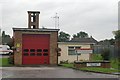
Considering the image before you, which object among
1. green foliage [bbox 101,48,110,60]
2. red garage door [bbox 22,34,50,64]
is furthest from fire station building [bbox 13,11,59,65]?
green foliage [bbox 101,48,110,60]

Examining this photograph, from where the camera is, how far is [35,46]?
38656 mm

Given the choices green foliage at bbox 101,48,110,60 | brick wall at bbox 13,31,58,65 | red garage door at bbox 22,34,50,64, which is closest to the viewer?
brick wall at bbox 13,31,58,65

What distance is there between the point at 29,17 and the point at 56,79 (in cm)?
2390

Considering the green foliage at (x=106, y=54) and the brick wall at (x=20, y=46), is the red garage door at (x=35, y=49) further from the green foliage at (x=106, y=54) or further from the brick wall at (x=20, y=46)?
the green foliage at (x=106, y=54)

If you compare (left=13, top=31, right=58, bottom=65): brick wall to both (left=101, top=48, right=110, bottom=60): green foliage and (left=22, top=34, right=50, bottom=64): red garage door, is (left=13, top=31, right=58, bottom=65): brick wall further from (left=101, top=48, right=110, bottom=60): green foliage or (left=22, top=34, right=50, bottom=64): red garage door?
(left=101, top=48, right=110, bottom=60): green foliage

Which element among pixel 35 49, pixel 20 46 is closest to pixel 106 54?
pixel 35 49

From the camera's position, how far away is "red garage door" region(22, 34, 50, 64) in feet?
125

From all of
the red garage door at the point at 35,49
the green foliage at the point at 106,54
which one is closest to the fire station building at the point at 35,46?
the red garage door at the point at 35,49

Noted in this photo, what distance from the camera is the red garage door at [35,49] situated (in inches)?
1503

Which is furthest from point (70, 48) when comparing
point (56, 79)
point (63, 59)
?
point (56, 79)

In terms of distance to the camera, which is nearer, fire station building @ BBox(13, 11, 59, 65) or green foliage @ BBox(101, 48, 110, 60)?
fire station building @ BBox(13, 11, 59, 65)

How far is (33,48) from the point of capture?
38.5 m

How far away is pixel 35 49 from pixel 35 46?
1.22 ft

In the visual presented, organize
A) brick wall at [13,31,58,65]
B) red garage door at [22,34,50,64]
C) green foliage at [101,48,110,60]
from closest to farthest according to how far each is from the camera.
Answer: brick wall at [13,31,58,65], red garage door at [22,34,50,64], green foliage at [101,48,110,60]
